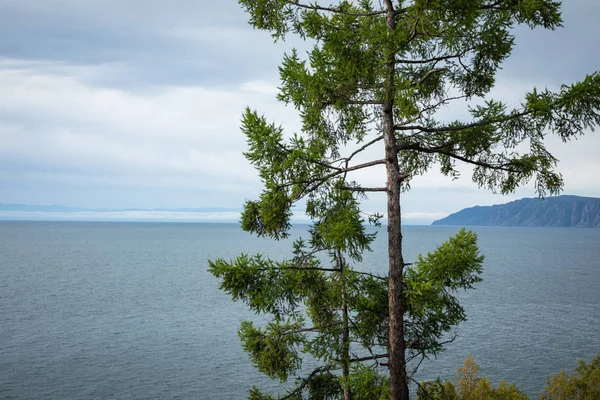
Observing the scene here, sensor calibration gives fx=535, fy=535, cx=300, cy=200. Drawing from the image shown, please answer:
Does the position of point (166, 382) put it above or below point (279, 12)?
below

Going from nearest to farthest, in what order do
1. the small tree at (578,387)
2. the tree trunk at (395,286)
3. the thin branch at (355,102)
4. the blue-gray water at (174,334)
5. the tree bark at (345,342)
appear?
1. the tree trunk at (395,286)
2. the thin branch at (355,102)
3. the tree bark at (345,342)
4. the small tree at (578,387)
5. the blue-gray water at (174,334)

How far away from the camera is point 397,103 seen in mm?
9211

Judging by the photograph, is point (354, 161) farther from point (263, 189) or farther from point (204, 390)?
point (204, 390)

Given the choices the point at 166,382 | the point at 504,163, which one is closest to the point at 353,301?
the point at 504,163

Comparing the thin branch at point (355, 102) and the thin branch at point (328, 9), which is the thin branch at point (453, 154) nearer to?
the thin branch at point (355, 102)

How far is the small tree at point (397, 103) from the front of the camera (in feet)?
31.0

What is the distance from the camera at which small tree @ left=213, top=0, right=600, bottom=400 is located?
9461 millimetres

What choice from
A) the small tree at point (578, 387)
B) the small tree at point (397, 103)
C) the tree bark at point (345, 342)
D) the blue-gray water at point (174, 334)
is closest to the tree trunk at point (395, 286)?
the small tree at point (397, 103)

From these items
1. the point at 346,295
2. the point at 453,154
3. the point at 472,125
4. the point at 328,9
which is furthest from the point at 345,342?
the point at 328,9

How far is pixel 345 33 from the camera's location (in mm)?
9844

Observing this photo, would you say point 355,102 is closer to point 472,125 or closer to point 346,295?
point 472,125

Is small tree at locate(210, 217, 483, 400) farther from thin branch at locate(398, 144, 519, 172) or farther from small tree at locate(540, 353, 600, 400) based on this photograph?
small tree at locate(540, 353, 600, 400)

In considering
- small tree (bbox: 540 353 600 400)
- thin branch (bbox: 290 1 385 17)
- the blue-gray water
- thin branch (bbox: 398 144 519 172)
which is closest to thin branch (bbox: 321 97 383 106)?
thin branch (bbox: 398 144 519 172)

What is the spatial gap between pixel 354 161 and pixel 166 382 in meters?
35.1
